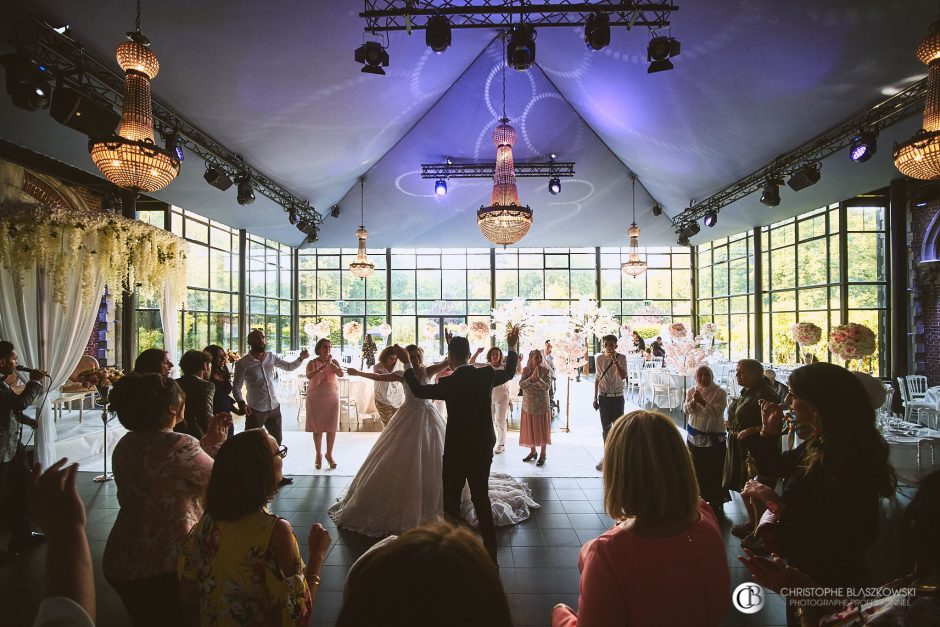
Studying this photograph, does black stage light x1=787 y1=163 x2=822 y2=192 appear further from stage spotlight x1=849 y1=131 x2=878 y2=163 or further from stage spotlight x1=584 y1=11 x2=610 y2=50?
stage spotlight x1=584 y1=11 x2=610 y2=50

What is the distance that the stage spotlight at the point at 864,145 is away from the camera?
6250mm

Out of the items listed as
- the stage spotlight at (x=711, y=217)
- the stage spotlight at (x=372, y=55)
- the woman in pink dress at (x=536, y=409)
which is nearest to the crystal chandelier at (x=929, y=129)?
the woman in pink dress at (x=536, y=409)

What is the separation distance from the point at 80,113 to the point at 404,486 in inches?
188

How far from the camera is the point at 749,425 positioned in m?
3.55

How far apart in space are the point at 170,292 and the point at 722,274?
47.1ft

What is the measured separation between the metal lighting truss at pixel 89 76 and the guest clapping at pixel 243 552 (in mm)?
4931

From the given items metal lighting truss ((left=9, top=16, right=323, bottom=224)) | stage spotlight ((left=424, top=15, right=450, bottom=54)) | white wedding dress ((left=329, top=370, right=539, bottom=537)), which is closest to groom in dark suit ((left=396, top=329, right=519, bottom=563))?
white wedding dress ((left=329, top=370, right=539, bottom=537))

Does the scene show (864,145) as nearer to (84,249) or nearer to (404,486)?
(404,486)

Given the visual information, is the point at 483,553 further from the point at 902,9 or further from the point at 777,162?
the point at 777,162

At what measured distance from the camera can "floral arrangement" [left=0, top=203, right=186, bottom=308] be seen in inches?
171

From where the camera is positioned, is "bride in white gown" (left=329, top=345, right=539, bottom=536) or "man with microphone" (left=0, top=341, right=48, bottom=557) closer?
"man with microphone" (left=0, top=341, right=48, bottom=557)

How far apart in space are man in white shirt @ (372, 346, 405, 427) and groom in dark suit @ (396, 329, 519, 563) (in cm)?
177

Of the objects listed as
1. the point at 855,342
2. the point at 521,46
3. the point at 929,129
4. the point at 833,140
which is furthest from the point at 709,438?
the point at 833,140

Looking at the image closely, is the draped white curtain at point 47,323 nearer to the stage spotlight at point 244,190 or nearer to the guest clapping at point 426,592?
the stage spotlight at point 244,190
